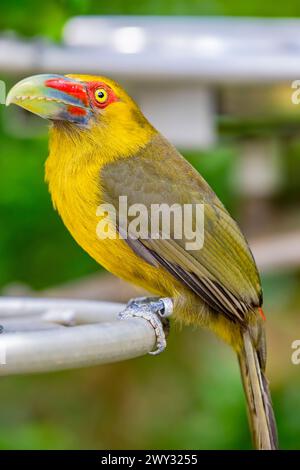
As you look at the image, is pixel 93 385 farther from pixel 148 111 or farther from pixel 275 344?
pixel 148 111

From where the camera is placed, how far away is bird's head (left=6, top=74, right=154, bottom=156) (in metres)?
2.16

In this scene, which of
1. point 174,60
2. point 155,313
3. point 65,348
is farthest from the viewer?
point 174,60

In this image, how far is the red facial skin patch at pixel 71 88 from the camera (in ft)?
7.36

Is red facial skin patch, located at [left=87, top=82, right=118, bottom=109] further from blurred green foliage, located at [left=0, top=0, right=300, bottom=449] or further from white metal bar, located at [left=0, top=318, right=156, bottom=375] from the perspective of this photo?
blurred green foliage, located at [left=0, top=0, right=300, bottom=449]

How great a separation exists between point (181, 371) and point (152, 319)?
2669mm

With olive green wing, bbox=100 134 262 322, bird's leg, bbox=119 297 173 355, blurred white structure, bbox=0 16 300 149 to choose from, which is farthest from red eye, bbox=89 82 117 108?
blurred white structure, bbox=0 16 300 149

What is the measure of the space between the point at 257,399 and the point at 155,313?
365 millimetres

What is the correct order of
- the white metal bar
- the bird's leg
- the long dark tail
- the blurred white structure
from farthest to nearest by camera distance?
1. the blurred white structure
2. the long dark tail
3. the bird's leg
4. the white metal bar

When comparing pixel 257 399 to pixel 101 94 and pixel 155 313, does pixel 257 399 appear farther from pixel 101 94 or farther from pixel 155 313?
pixel 101 94

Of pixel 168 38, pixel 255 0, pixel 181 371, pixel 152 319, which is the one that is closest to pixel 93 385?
pixel 181 371

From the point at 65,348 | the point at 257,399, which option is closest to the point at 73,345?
the point at 65,348

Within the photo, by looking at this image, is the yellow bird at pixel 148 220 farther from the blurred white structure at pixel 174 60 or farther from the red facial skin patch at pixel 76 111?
the blurred white structure at pixel 174 60

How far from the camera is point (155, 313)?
2.35 metres

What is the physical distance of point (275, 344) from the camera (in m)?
4.96
